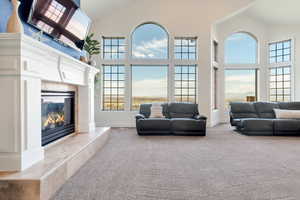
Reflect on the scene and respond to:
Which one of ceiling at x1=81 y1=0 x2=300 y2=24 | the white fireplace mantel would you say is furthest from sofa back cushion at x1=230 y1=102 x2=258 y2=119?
the white fireplace mantel

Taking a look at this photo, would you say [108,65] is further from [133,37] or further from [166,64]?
[166,64]

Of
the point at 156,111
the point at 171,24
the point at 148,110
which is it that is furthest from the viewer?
the point at 171,24

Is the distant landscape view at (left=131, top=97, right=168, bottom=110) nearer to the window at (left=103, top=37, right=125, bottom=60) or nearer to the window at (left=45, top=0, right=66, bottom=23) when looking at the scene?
the window at (left=103, top=37, right=125, bottom=60)

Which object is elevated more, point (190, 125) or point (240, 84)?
point (240, 84)

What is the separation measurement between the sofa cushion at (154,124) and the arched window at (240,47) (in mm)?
4118

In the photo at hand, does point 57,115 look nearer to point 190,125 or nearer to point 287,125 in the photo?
point 190,125

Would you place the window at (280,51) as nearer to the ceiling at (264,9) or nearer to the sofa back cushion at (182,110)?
the ceiling at (264,9)

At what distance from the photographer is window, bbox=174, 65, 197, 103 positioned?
6805 mm

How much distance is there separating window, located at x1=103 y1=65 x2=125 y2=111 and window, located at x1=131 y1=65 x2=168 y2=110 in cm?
39

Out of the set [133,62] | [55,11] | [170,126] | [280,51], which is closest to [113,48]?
[133,62]

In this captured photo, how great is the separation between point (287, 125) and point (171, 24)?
4.32 meters

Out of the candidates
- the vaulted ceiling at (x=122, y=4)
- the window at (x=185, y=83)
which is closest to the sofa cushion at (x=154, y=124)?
the window at (x=185, y=83)

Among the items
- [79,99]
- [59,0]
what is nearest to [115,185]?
[79,99]

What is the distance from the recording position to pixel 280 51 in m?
7.39
